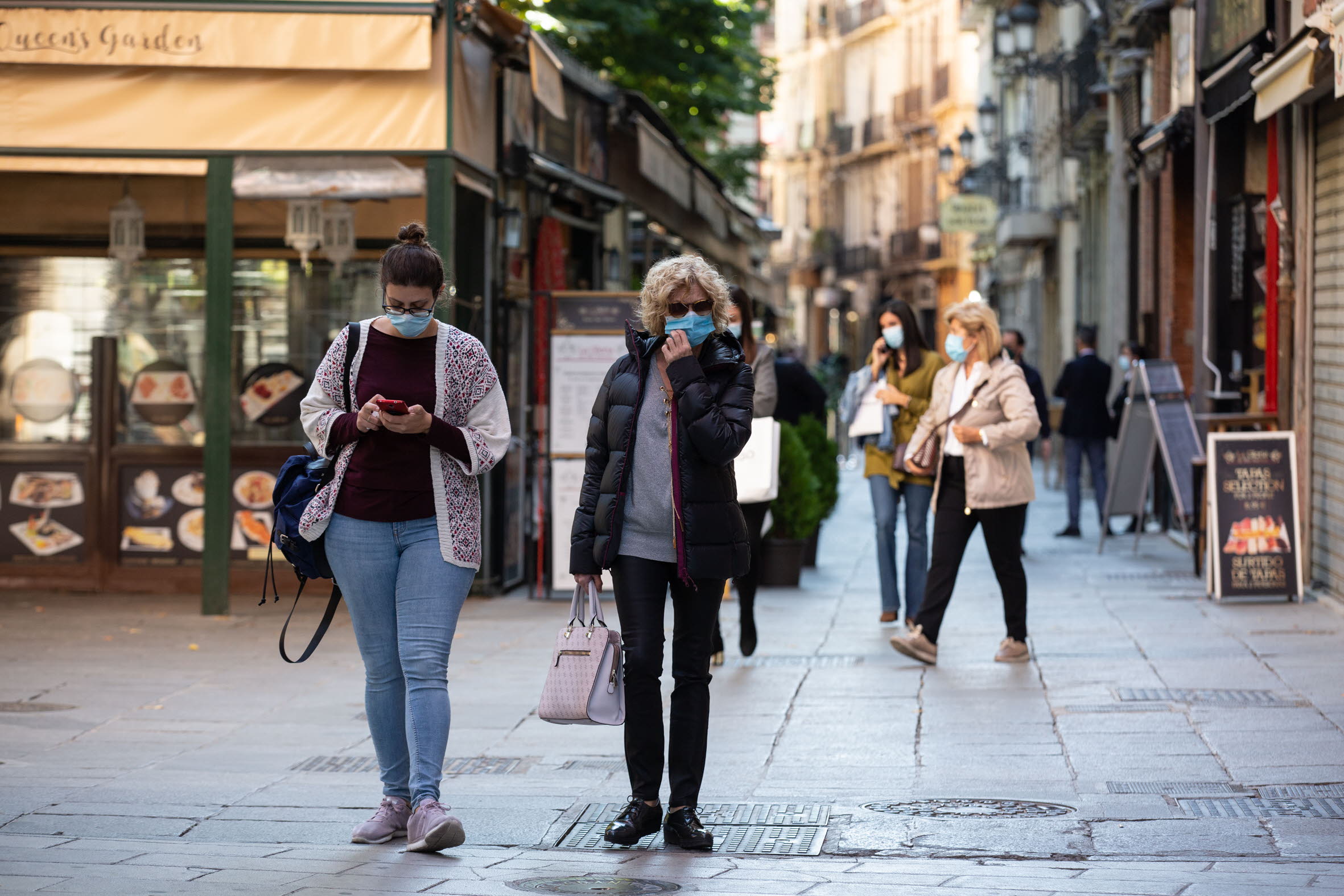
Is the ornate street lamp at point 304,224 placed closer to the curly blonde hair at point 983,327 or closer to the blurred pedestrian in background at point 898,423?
the blurred pedestrian in background at point 898,423

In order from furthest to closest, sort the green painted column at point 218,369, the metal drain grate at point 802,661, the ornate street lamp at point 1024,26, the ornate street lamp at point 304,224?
the ornate street lamp at point 1024,26
the ornate street lamp at point 304,224
the green painted column at point 218,369
the metal drain grate at point 802,661

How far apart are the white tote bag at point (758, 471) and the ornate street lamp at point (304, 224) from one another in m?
3.83

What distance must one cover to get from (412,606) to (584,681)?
584mm

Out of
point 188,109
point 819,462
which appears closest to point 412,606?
point 188,109

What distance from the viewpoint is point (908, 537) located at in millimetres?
10977

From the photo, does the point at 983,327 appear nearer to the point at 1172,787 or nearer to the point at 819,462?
the point at 1172,787

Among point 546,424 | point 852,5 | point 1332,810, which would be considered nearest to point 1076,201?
point 546,424

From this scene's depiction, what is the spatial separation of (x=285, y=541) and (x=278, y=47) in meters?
6.16

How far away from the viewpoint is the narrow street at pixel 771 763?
570 centimetres

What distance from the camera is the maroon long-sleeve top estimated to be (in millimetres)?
6027

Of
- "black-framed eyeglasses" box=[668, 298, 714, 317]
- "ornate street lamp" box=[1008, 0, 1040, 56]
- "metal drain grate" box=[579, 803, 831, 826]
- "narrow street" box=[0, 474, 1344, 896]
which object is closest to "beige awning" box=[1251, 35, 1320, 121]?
"narrow street" box=[0, 474, 1344, 896]

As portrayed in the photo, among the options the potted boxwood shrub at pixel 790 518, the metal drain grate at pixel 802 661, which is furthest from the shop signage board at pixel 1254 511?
the metal drain grate at pixel 802 661

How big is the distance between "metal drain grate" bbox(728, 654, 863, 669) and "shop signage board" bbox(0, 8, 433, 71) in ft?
13.2

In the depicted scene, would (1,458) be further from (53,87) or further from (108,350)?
(53,87)
